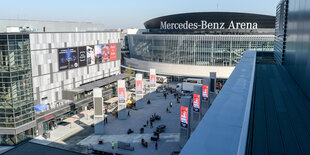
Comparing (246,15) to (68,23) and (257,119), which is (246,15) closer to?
(68,23)

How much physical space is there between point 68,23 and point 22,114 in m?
24.2

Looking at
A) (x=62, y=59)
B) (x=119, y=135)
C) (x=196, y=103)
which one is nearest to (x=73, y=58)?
(x=62, y=59)

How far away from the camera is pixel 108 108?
4444 centimetres

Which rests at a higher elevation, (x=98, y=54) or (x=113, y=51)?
(x=113, y=51)

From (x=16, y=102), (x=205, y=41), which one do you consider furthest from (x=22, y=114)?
(x=205, y=41)

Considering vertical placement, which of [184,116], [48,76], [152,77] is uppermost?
[48,76]

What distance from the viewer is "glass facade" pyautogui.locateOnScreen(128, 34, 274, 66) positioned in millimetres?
62219

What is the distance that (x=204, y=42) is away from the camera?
64188mm

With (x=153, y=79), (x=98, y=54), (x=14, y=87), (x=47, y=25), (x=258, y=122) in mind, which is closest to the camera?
(x=258, y=122)

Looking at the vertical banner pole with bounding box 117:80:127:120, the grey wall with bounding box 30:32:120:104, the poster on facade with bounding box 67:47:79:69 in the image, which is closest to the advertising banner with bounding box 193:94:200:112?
the vertical banner pole with bounding box 117:80:127:120

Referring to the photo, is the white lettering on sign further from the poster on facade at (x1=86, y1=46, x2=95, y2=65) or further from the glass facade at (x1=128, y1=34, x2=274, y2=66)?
the poster on facade at (x1=86, y1=46, x2=95, y2=65)

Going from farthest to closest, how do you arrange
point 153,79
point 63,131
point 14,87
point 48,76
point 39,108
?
point 153,79 → point 48,76 → point 63,131 → point 39,108 → point 14,87

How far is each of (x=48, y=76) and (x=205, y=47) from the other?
38543 millimetres

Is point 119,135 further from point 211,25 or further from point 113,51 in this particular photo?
point 211,25
